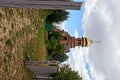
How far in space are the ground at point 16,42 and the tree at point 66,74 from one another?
2142mm

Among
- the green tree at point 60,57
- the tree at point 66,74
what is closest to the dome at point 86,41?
the green tree at point 60,57

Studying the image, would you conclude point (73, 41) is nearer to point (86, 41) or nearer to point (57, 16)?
point (86, 41)

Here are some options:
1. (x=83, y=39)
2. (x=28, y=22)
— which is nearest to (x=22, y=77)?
(x=28, y=22)

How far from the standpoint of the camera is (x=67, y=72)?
27.1 m

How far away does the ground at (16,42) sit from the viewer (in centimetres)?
1773

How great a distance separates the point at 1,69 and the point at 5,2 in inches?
137

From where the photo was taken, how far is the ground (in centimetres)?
1773

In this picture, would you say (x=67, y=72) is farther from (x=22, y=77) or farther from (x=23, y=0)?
(x=23, y=0)

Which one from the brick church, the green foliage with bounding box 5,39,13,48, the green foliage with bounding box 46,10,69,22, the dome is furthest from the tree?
the brick church

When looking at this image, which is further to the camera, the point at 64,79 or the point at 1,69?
the point at 64,79

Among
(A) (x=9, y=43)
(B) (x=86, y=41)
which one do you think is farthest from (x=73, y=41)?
(A) (x=9, y=43)

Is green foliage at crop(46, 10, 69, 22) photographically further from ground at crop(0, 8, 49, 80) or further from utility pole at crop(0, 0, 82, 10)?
utility pole at crop(0, 0, 82, 10)

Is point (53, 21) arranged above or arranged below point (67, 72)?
above

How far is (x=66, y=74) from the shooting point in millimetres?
26656
